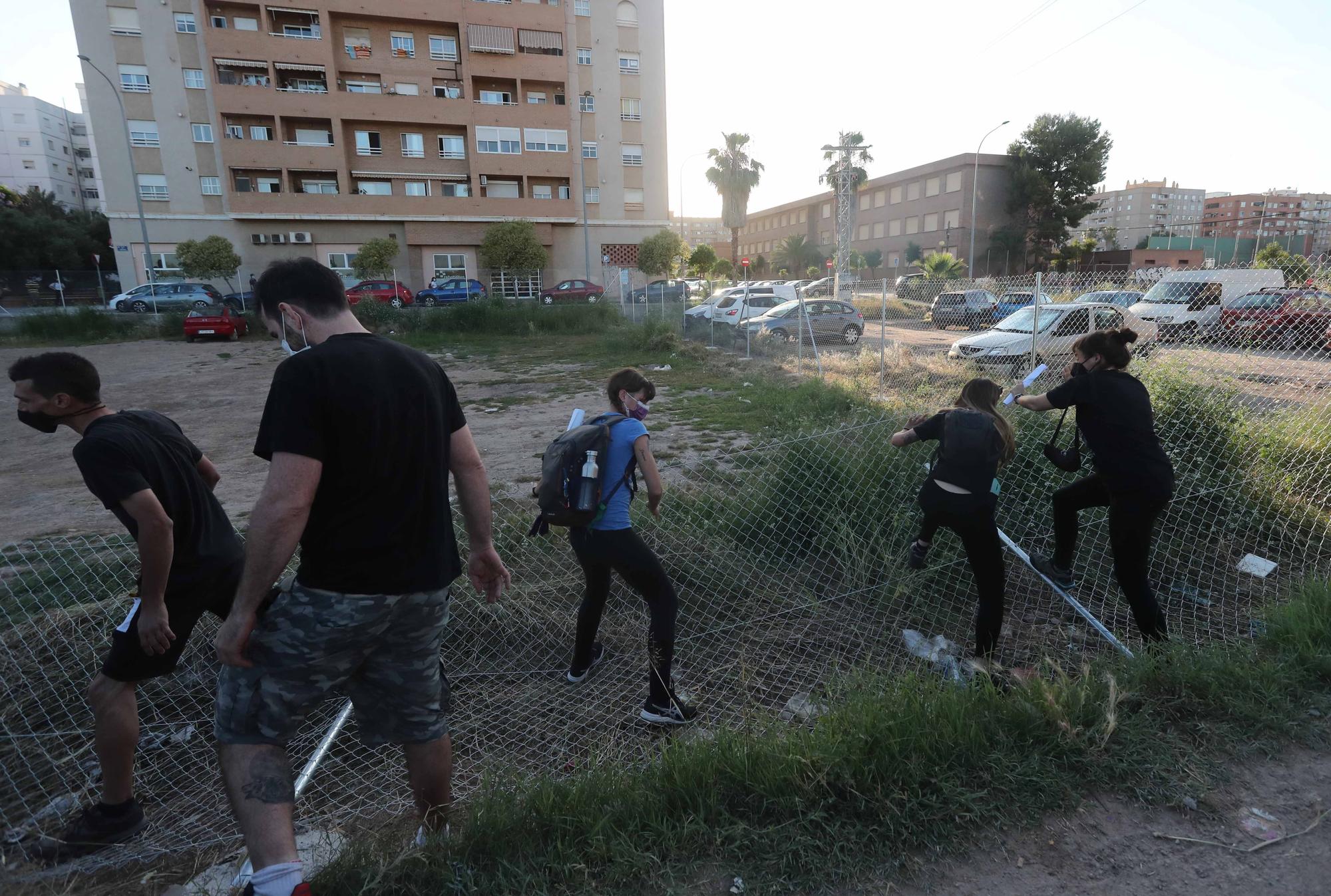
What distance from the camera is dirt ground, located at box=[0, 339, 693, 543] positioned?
281 inches

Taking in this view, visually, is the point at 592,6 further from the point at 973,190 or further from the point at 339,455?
the point at 339,455

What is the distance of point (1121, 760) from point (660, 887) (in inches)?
67.6

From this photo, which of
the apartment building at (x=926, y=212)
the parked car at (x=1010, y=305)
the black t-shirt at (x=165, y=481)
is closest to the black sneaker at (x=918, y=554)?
the black t-shirt at (x=165, y=481)

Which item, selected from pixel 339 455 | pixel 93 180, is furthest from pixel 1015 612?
pixel 93 180

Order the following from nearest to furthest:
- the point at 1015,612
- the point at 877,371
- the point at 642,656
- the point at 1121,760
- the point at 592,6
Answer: the point at 1121,760, the point at 642,656, the point at 1015,612, the point at 877,371, the point at 592,6

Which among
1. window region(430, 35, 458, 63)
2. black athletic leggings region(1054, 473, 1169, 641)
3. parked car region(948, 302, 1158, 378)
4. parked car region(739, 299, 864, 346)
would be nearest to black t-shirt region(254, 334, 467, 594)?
black athletic leggings region(1054, 473, 1169, 641)

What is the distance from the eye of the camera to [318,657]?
1940 millimetres

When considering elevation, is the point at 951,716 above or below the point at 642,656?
above

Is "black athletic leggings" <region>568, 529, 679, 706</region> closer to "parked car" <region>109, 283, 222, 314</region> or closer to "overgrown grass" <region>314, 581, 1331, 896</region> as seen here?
"overgrown grass" <region>314, 581, 1331, 896</region>

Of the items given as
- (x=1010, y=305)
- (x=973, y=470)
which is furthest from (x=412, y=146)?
(x=973, y=470)

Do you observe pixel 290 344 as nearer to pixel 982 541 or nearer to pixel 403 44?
pixel 982 541

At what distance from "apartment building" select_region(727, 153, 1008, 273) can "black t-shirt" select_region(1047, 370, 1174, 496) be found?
50965 millimetres

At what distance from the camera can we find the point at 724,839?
221 centimetres

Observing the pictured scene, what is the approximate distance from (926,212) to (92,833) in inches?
2454
